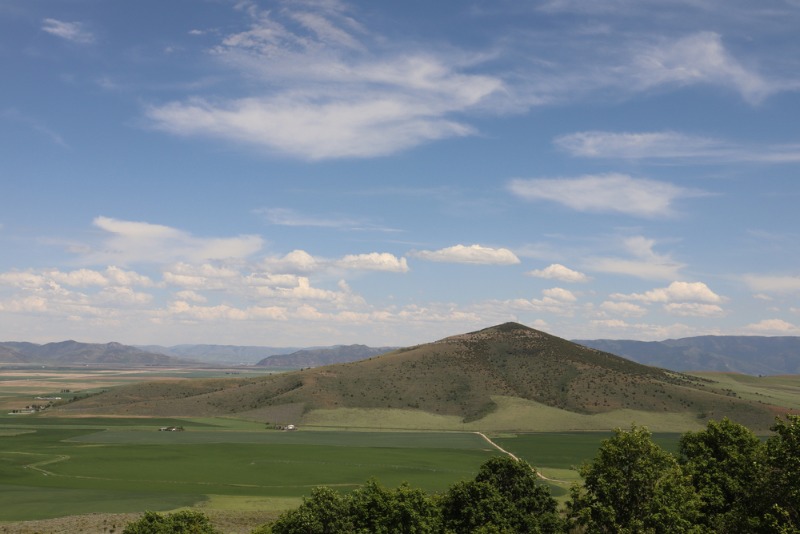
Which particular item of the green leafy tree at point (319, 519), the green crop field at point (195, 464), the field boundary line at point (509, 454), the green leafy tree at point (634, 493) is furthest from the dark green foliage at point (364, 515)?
the green crop field at point (195, 464)

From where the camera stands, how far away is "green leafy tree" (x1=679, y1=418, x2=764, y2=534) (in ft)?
158

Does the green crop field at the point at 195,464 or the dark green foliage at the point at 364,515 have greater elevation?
the dark green foliage at the point at 364,515

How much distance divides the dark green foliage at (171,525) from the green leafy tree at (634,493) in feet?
107

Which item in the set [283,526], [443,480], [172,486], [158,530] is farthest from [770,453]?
[172,486]

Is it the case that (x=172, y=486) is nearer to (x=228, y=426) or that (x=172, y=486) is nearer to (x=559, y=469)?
(x=559, y=469)

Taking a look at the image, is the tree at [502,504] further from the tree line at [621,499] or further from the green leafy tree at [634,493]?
the green leafy tree at [634,493]

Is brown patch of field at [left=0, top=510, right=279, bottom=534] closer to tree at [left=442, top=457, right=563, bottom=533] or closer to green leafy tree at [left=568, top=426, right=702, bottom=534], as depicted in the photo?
tree at [left=442, top=457, right=563, bottom=533]

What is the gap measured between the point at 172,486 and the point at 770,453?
281 ft

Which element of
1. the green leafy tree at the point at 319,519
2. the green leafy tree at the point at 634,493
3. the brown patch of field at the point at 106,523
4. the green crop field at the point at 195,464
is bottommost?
the green crop field at the point at 195,464

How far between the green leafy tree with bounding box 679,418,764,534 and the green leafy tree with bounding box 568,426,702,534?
336 cm

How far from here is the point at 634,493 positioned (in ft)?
159

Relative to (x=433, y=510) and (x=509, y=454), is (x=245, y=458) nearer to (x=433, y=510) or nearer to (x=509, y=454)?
(x=509, y=454)

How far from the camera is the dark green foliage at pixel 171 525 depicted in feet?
173

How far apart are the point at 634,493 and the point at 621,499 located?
1.14 metres
